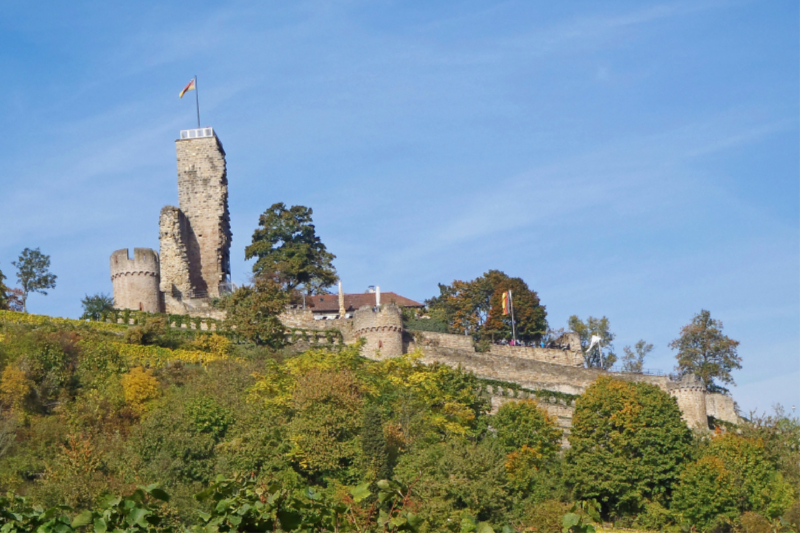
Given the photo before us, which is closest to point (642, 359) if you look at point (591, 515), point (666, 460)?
point (666, 460)

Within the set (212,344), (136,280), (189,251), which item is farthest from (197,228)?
(212,344)

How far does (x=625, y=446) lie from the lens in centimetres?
4072

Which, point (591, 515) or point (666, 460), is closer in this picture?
point (591, 515)

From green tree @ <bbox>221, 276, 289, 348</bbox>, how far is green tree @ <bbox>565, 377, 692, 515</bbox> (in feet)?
42.4

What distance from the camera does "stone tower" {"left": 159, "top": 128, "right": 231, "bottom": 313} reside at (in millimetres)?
52688

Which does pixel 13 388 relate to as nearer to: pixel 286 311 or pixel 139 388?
pixel 139 388

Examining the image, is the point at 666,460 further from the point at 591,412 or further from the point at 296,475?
the point at 296,475

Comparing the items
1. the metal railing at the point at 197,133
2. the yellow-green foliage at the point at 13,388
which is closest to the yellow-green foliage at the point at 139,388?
the yellow-green foliage at the point at 13,388

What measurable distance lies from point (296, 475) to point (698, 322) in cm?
3846

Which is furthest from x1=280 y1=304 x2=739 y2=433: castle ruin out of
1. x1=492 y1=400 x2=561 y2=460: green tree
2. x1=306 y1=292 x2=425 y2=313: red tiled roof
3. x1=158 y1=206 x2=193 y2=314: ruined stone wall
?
x1=306 y1=292 x2=425 y2=313: red tiled roof

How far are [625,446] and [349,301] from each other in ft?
101

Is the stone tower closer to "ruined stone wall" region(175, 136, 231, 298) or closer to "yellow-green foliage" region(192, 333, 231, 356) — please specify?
"ruined stone wall" region(175, 136, 231, 298)

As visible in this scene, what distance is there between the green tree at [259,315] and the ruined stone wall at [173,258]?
5172 mm

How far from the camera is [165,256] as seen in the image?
173 feet
